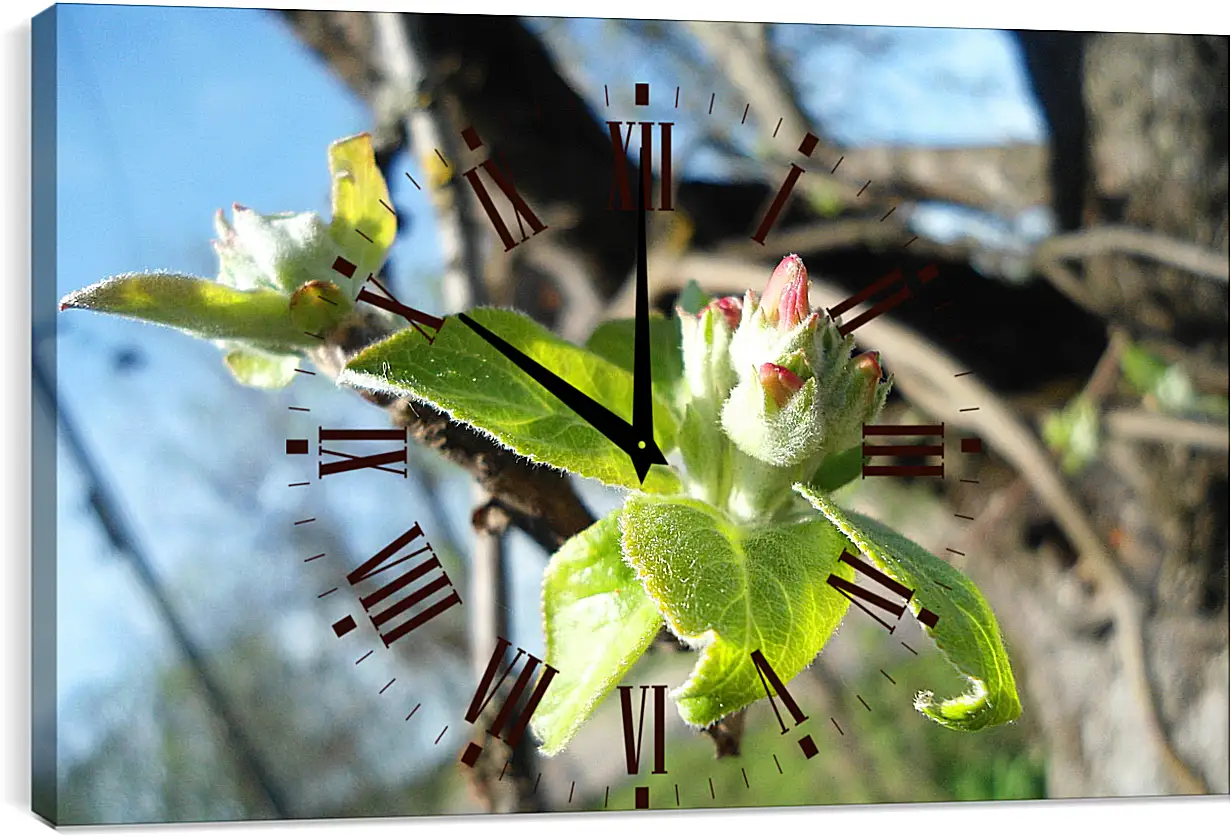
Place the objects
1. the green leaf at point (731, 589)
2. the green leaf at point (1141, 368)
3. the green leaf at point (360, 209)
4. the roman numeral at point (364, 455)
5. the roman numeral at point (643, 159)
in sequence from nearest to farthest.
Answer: the green leaf at point (731, 589) → the green leaf at point (360, 209) → the roman numeral at point (364, 455) → the roman numeral at point (643, 159) → the green leaf at point (1141, 368)

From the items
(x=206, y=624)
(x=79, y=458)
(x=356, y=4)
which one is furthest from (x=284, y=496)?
(x=356, y=4)

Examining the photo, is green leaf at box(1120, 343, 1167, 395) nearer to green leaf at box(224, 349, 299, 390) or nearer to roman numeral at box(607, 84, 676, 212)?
roman numeral at box(607, 84, 676, 212)

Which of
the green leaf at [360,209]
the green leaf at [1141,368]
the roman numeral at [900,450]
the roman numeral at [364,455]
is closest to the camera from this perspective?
the green leaf at [360,209]

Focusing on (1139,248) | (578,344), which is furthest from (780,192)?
(578,344)

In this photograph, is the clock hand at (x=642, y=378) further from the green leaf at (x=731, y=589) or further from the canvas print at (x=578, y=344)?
the canvas print at (x=578, y=344)

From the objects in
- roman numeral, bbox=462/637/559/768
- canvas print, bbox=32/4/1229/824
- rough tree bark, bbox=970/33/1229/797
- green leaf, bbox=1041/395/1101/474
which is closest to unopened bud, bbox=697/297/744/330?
canvas print, bbox=32/4/1229/824

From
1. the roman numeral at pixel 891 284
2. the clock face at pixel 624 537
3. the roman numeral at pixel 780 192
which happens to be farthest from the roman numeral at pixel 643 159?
the roman numeral at pixel 891 284

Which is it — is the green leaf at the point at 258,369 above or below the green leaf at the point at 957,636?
above

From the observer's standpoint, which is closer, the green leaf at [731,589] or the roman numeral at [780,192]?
the green leaf at [731,589]
